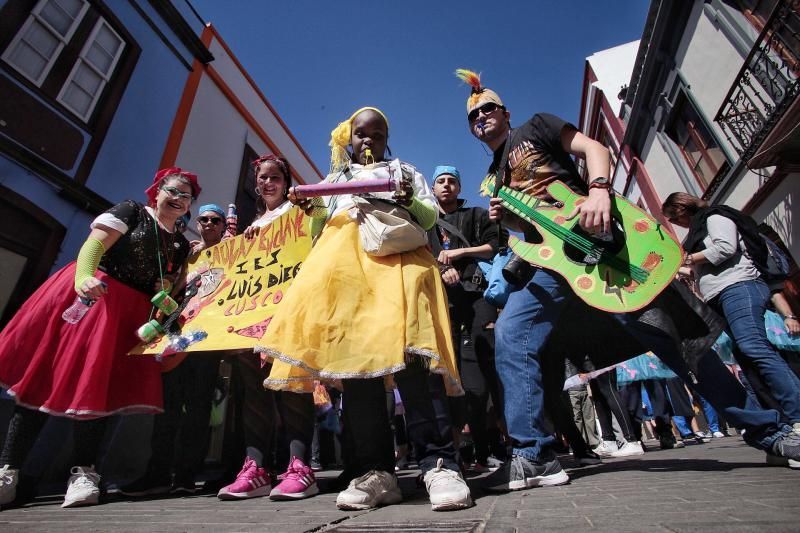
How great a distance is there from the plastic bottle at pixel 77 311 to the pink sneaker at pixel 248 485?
4.20 feet

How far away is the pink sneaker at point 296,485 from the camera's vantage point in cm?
184

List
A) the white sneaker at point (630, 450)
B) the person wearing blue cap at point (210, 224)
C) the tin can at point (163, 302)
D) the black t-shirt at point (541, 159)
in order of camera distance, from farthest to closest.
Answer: the white sneaker at point (630, 450), the person wearing blue cap at point (210, 224), the tin can at point (163, 302), the black t-shirt at point (541, 159)

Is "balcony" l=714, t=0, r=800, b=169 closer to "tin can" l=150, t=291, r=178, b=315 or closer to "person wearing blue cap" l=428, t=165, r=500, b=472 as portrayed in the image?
"person wearing blue cap" l=428, t=165, r=500, b=472

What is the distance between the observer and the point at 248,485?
79.2 inches

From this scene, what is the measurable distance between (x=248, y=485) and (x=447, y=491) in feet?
3.89

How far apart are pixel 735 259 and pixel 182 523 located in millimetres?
3174

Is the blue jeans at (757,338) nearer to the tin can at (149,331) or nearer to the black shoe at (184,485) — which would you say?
the black shoe at (184,485)

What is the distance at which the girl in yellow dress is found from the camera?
1.51 m

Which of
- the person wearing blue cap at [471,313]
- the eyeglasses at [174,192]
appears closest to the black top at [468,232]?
the person wearing blue cap at [471,313]

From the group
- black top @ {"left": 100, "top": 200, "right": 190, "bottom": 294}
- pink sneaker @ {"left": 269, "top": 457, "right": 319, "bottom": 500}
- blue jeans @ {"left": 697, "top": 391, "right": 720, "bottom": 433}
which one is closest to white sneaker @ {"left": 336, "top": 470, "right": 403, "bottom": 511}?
pink sneaker @ {"left": 269, "top": 457, "right": 319, "bottom": 500}

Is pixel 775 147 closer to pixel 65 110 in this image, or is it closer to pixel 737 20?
pixel 737 20

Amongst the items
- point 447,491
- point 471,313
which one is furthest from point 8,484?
point 471,313

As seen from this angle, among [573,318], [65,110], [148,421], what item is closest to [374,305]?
[573,318]

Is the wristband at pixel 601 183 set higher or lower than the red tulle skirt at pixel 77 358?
higher
